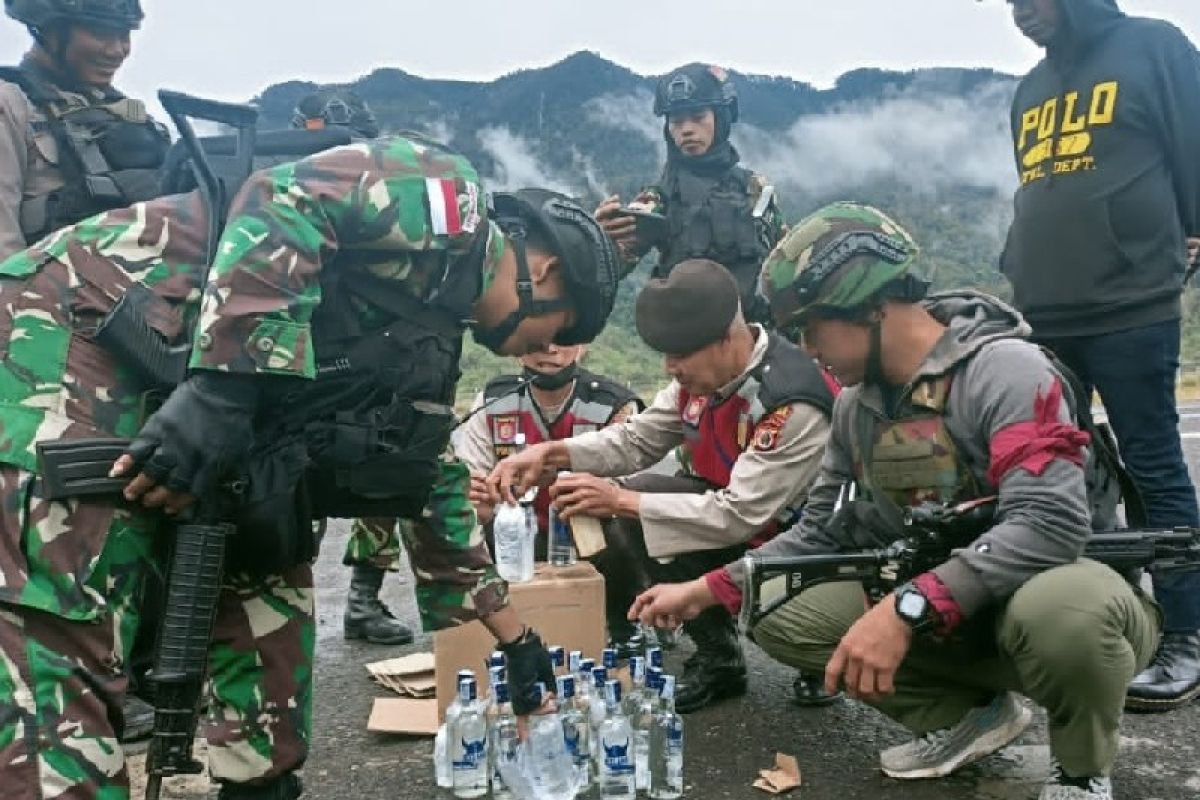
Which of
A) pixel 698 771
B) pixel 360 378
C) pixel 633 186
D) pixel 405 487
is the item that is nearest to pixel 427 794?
pixel 698 771

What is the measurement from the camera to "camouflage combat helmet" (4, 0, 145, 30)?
3.33 metres

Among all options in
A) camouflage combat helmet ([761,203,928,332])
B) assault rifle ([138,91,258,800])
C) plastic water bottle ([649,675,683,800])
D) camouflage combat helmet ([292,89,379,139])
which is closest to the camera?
assault rifle ([138,91,258,800])

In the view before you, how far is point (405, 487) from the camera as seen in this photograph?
235cm

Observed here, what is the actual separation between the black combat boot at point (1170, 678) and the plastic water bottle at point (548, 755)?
172 cm

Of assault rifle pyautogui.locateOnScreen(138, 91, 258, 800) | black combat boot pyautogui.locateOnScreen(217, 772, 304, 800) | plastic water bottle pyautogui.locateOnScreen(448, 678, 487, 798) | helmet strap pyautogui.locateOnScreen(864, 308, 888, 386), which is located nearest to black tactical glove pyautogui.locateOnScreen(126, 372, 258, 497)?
assault rifle pyautogui.locateOnScreen(138, 91, 258, 800)

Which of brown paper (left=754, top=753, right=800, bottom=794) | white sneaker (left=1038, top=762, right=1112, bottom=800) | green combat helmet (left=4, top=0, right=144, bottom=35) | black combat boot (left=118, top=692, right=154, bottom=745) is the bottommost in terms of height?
black combat boot (left=118, top=692, right=154, bottom=745)

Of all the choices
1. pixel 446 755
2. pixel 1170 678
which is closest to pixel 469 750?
pixel 446 755

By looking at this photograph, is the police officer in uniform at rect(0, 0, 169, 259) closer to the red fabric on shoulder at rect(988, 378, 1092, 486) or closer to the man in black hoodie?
the red fabric on shoulder at rect(988, 378, 1092, 486)

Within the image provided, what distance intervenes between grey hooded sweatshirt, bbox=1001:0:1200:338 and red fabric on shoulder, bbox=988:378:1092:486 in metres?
1.07

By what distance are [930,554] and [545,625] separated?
52.0 inches

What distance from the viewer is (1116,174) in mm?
3357

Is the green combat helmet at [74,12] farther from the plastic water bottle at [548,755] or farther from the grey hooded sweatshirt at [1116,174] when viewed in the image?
the grey hooded sweatshirt at [1116,174]

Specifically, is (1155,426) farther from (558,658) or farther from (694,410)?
(558,658)

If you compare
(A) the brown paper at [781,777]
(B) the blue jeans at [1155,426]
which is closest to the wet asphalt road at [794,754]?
(A) the brown paper at [781,777]
